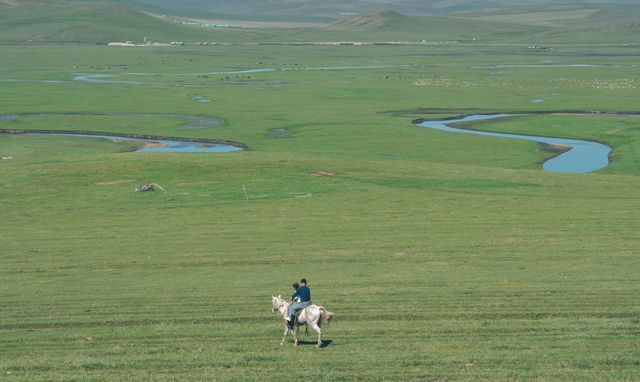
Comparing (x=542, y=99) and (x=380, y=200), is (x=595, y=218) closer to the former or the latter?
(x=380, y=200)

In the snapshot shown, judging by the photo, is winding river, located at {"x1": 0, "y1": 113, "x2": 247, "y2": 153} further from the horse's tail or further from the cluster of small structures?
the cluster of small structures

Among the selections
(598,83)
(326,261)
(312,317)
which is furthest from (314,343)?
(598,83)

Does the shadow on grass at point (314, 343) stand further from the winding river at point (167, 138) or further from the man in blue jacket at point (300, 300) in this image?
the winding river at point (167, 138)

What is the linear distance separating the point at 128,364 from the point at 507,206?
118 feet

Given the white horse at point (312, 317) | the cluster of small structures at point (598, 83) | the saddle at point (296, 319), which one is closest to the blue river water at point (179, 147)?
the white horse at point (312, 317)

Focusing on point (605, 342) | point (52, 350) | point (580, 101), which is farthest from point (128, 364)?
point (580, 101)

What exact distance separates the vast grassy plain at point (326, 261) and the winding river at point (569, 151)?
1.70m

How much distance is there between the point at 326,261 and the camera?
41469 mm

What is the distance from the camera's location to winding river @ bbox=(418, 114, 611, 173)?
83.9 metres

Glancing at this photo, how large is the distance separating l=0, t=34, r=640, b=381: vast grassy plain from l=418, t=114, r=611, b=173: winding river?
5.57ft

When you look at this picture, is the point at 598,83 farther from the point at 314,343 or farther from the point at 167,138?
the point at 314,343

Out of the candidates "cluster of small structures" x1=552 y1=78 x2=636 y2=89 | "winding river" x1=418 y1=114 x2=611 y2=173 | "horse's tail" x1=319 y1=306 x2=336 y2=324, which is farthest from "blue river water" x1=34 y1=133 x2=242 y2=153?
"cluster of small structures" x1=552 y1=78 x2=636 y2=89

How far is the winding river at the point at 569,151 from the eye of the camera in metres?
83.9

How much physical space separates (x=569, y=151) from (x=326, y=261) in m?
57.9
